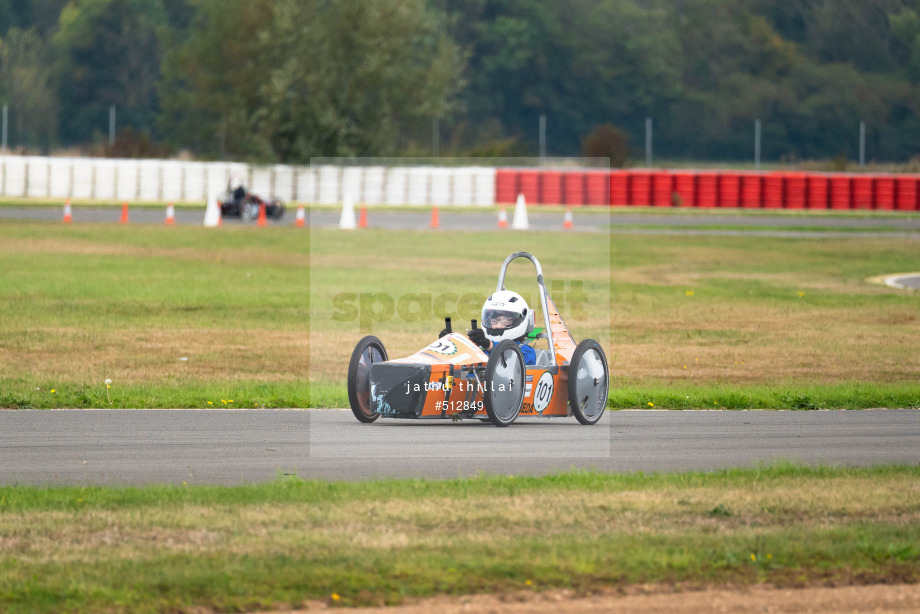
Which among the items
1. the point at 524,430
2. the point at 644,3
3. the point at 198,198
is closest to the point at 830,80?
the point at 644,3

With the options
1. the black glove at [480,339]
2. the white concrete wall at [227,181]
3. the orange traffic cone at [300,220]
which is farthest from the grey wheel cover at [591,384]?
the white concrete wall at [227,181]

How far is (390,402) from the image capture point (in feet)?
33.4

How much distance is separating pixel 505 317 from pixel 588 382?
34.9 inches

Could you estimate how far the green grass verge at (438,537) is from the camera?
6.27 m

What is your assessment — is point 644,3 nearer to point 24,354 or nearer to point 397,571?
point 24,354

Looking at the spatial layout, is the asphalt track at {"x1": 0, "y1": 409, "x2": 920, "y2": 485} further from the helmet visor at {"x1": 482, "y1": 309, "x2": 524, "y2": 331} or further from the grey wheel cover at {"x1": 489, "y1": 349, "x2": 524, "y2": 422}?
the helmet visor at {"x1": 482, "y1": 309, "x2": 524, "y2": 331}

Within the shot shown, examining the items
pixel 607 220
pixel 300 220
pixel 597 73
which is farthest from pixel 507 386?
pixel 597 73

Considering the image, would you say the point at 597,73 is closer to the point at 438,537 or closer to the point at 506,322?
the point at 506,322

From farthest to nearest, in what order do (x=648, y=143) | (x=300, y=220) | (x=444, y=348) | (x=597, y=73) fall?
(x=597, y=73)
(x=648, y=143)
(x=300, y=220)
(x=444, y=348)

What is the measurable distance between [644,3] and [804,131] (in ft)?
63.9

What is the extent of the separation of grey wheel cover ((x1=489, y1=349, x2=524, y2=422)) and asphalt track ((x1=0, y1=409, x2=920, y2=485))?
195 millimetres

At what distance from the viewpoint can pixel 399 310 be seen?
20984 millimetres

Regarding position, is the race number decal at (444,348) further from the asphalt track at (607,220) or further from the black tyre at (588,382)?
the asphalt track at (607,220)

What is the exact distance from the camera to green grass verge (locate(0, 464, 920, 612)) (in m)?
6.27
